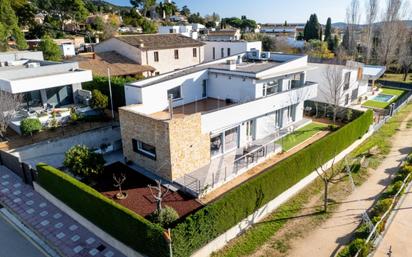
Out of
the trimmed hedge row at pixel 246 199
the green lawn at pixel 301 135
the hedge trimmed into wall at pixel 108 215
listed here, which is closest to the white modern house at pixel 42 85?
the hedge trimmed into wall at pixel 108 215

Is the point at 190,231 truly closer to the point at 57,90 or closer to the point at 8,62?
the point at 57,90

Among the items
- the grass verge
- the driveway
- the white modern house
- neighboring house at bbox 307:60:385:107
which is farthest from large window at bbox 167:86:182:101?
neighboring house at bbox 307:60:385:107

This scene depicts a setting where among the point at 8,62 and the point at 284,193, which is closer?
the point at 284,193

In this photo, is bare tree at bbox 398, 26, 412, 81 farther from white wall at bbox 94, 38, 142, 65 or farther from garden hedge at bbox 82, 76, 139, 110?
garden hedge at bbox 82, 76, 139, 110

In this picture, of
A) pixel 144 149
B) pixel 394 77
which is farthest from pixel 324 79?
pixel 394 77

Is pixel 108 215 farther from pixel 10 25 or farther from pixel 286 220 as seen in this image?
pixel 10 25

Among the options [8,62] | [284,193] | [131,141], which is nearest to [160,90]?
[131,141]
